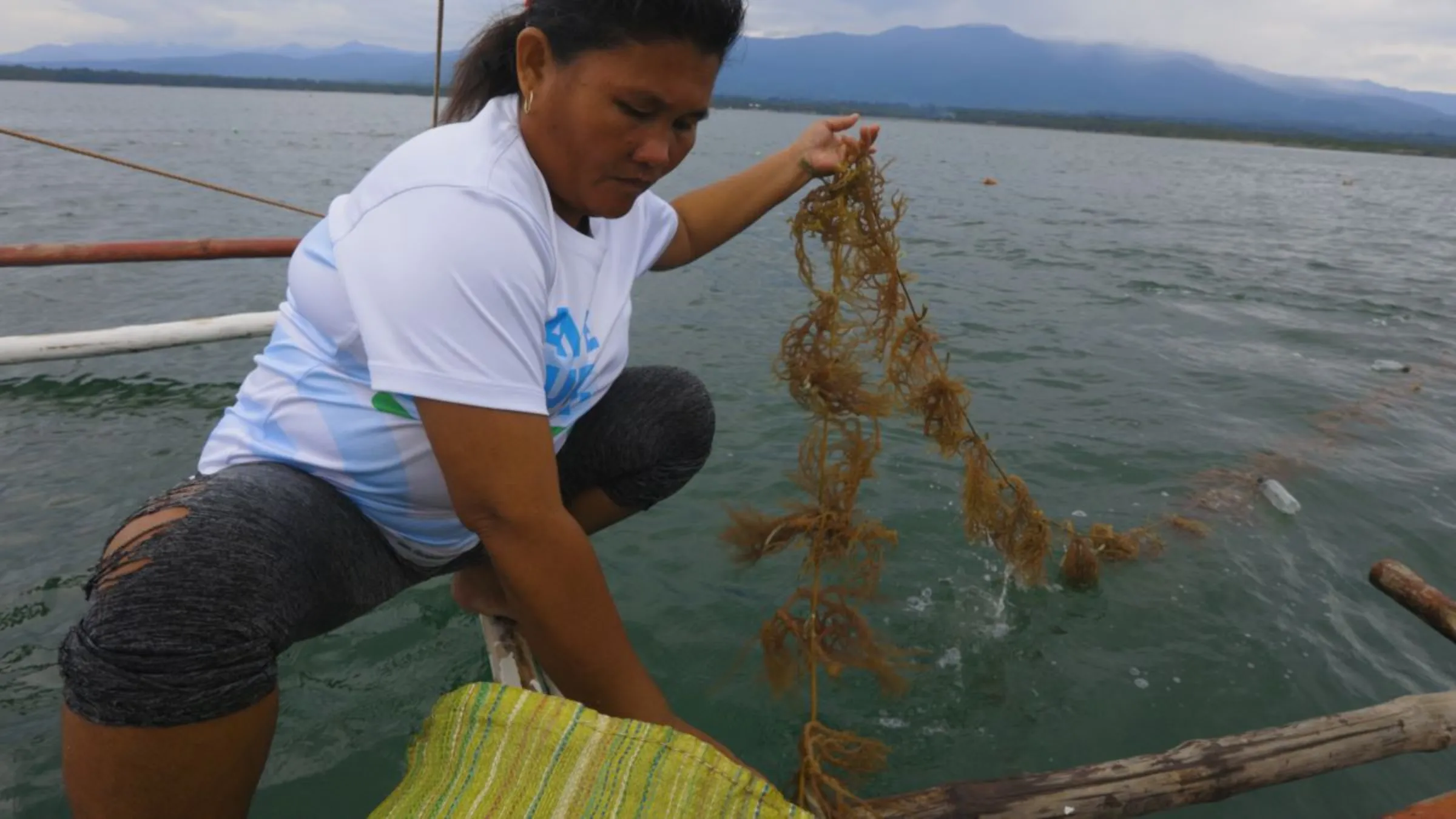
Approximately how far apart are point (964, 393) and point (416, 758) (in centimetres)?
205

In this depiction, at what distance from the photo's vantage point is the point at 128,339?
5344mm

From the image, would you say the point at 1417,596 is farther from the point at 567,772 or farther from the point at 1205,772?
the point at 567,772

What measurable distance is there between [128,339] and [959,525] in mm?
5384

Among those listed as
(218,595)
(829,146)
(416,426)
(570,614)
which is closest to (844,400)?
(829,146)

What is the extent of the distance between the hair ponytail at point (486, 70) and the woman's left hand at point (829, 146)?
37.3 inches

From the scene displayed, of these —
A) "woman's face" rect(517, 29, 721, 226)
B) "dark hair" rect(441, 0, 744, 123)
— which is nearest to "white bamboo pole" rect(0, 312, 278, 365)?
"woman's face" rect(517, 29, 721, 226)

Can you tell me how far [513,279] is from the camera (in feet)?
5.15

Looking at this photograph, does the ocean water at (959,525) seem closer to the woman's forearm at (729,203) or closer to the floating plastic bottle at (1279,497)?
the floating plastic bottle at (1279,497)

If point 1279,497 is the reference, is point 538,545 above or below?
above

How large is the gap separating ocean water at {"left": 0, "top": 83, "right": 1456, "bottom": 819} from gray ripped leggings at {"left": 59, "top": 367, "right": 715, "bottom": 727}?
1.01 m

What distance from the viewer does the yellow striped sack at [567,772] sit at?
1536mm

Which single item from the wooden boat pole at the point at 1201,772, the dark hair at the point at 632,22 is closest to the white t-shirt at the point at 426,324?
the dark hair at the point at 632,22

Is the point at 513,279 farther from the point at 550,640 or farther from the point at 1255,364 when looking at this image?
the point at 1255,364

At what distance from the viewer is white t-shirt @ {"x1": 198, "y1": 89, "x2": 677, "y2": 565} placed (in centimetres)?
147
